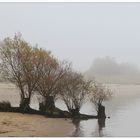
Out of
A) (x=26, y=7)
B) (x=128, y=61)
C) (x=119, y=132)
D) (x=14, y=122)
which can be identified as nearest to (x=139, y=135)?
(x=119, y=132)

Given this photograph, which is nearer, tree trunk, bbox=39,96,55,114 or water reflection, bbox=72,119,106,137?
water reflection, bbox=72,119,106,137

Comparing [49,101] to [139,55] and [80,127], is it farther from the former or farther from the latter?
[139,55]

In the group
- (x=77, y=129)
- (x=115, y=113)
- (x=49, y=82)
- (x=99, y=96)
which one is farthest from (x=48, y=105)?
(x=115, y=113)

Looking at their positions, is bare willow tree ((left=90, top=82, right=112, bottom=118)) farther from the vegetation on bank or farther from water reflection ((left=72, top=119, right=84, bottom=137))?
water reflection ((left=72, top=119, right=84, bottom=137))

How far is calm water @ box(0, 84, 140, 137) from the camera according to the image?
5004mm

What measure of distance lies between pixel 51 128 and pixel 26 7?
909 millimetres

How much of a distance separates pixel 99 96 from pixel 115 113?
0.17 meters

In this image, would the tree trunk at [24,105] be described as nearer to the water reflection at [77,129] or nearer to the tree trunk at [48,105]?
the tree trunk at [48,105]

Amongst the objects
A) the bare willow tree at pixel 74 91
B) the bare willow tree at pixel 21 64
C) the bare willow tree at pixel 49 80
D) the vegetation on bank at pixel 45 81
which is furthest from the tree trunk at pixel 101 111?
the bare willow tree at pixel 21 64

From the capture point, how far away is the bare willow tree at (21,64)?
508 cm

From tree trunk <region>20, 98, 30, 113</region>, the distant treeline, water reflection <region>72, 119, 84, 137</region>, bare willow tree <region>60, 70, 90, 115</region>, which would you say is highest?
the distant treeline

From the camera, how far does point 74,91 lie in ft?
16.8

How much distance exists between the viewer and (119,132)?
501 cm

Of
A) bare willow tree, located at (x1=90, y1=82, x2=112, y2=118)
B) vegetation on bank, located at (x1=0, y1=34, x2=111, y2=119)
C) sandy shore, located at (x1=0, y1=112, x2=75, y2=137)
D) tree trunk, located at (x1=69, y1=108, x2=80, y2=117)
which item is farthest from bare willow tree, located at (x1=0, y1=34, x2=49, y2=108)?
bare willow tree, located at (x1=90, y1=82, x2=112, y2=118)
